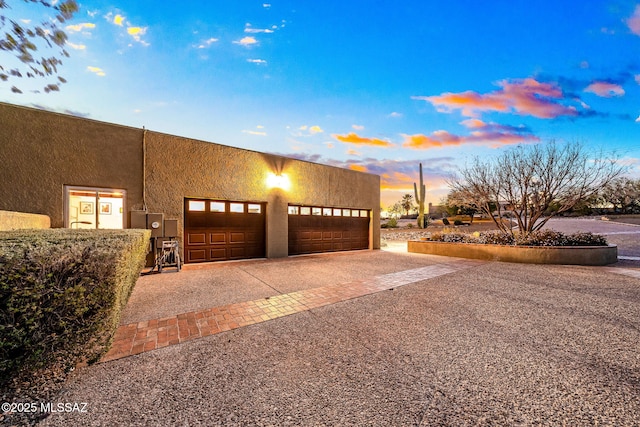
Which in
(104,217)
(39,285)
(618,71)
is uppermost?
(618,71)

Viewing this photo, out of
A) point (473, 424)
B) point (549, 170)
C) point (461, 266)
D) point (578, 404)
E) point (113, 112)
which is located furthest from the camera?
point (549, 170)

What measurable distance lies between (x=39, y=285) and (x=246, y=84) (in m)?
8.39

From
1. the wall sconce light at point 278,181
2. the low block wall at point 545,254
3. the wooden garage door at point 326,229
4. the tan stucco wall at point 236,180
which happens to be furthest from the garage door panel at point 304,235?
the low block wall at point 545,254

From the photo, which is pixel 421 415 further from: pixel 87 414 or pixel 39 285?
pixel 39 285

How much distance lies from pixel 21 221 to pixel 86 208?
1541 millimetres

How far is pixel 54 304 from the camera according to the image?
5.46ft

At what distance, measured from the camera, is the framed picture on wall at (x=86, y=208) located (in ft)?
20.1

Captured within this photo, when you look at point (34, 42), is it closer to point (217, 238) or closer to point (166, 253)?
point (166, 253)

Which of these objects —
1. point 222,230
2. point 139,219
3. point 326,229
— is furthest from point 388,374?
point 326,229

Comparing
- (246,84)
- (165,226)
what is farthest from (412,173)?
(165,226)

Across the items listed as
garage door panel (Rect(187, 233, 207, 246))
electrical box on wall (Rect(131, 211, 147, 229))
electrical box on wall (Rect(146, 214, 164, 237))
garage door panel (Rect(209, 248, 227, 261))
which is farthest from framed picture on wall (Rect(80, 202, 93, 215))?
garage door panel (Rect(209, 248, 227, 261))

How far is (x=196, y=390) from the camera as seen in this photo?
Answer: 1.92 meters

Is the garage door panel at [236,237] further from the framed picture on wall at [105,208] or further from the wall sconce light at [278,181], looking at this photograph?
the framed picture on wall at [105,208]

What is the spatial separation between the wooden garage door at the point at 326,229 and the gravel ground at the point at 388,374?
6122 mm
